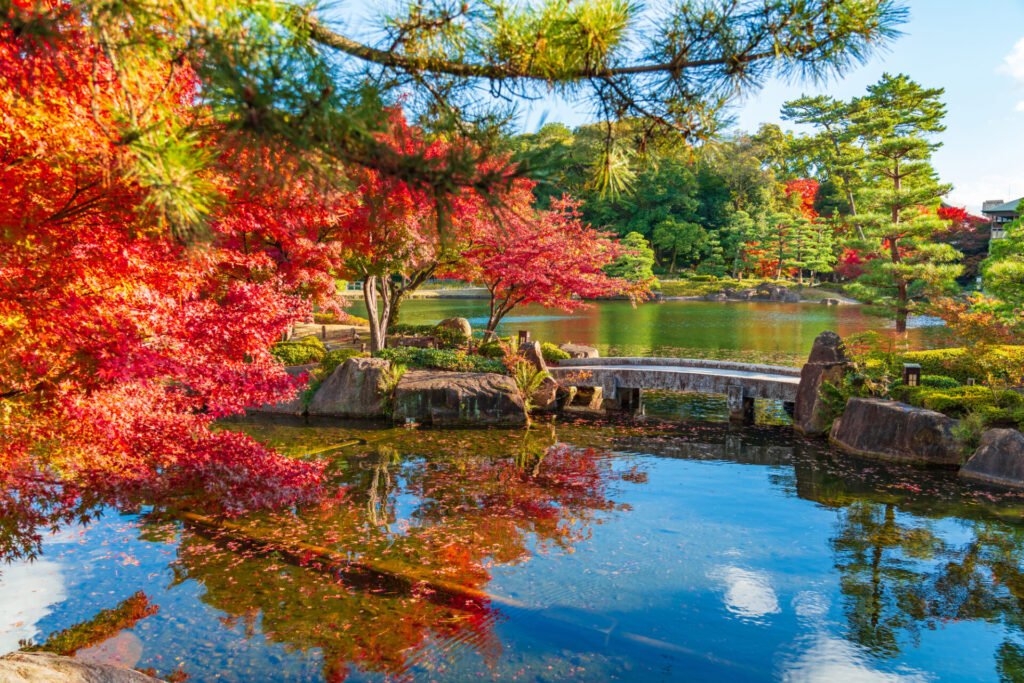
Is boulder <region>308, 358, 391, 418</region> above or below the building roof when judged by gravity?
below

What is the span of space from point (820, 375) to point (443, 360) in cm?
714

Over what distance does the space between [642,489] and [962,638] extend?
398 cm

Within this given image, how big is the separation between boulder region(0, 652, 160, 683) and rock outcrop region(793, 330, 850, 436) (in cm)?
1073

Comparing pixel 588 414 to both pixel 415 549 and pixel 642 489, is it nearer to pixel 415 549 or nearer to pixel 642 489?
pixel 642 489

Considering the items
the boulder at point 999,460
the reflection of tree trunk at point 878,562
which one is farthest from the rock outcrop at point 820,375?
the reflection of tree trunk at point 878,562

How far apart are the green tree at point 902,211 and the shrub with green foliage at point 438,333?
11202 mm

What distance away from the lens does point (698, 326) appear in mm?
29234

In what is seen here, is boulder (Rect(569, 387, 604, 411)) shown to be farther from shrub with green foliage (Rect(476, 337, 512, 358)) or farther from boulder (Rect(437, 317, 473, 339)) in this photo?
boulder (Rect(437, 317, 473, 339))

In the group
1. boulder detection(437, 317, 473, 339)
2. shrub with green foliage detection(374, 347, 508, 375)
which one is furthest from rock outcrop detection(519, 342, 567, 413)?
boulder detection(437, 317, 473, 339)

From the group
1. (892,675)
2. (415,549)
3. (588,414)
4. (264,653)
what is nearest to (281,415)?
(588,414)

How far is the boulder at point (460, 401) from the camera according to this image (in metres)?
12.1

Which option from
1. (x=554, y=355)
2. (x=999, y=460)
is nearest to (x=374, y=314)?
(x=554, y=355)

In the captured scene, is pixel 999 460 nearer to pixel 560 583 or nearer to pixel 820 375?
pixel 820 375

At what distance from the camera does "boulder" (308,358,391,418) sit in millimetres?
12531
